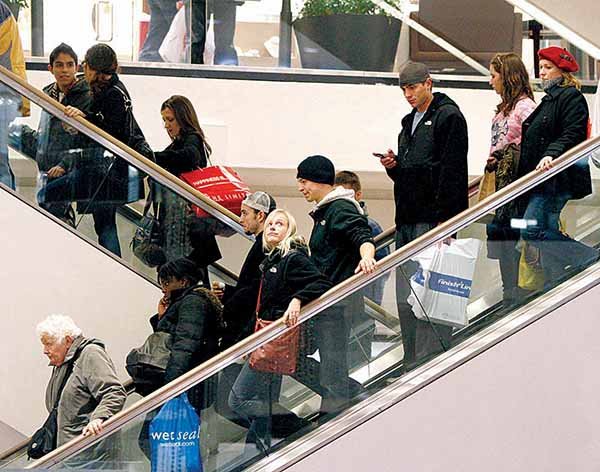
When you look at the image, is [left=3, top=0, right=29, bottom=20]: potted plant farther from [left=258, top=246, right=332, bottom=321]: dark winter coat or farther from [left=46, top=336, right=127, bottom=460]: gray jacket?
[left=258, top=246, right=332, bottom=321]: dark winter coat

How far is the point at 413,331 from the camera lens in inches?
251

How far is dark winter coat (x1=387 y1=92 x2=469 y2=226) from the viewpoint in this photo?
668 cm

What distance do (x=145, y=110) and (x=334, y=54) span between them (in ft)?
4.68

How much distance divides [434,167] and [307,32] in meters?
3.50

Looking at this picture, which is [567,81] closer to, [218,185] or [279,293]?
[279,293]

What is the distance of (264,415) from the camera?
6.31 metres

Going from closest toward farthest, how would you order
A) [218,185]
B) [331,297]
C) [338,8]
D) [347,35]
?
[331,297] → [218,185] → [338,8] → [347,35]

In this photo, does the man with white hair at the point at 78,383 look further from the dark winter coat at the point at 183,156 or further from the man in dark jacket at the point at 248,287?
the dark winter coat at the point at 183,156

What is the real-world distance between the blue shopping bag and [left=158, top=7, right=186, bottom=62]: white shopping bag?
4.09 m

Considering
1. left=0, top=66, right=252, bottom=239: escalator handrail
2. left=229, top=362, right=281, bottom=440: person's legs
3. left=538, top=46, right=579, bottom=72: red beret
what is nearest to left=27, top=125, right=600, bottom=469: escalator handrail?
left=229, top=362, right=281, bottom=440: person's legs

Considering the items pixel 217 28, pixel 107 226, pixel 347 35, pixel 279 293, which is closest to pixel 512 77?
pixel 279 293

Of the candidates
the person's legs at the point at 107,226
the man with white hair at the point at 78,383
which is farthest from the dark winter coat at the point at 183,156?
the man with white hair at the point at 78,383

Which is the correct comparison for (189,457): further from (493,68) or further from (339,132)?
(339,132)

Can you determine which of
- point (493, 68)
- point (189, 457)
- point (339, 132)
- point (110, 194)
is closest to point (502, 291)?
point (493, 68)
